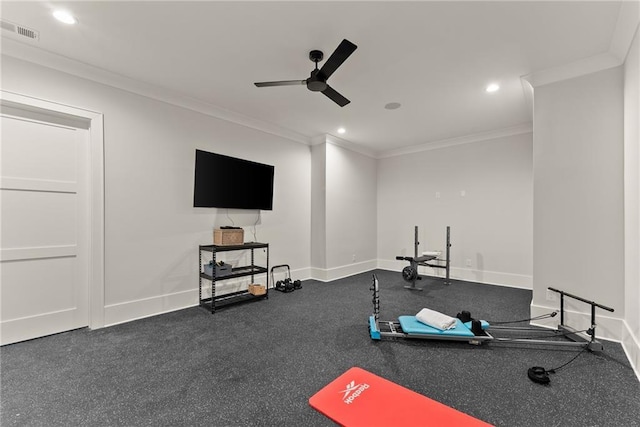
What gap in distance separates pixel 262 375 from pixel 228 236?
2.11 meters

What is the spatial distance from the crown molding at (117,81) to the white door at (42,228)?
0.56m

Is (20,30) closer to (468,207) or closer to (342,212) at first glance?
(342,212)

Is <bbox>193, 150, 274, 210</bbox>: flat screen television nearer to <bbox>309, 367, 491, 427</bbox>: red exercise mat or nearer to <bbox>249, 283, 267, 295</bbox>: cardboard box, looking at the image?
<bbox>249, 283, 267, 295</bbox>: cardboard box

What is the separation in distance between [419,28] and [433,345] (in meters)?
2.74

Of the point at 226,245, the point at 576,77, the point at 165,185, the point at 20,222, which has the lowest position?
the point at 226,245

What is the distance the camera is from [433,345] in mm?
2518

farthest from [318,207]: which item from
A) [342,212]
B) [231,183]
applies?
[231,183]

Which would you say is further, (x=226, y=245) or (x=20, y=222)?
(x=226, y=245)

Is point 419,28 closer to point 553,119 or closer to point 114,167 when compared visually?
point 553,119

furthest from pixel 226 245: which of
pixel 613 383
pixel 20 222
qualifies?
pixel 613 383

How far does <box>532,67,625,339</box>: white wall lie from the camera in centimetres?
263

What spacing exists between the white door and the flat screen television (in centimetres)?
118

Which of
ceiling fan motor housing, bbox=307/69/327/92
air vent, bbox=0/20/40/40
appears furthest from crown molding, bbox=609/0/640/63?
air vent, bbox=0/20/40/40

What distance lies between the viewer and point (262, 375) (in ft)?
6.70
